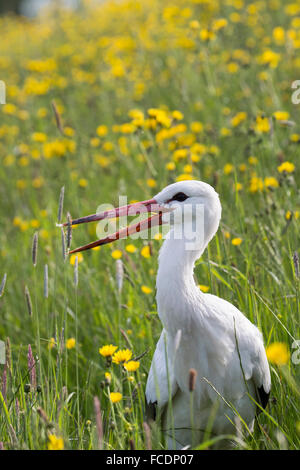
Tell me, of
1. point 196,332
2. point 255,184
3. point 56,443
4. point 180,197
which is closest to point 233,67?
point 255,184

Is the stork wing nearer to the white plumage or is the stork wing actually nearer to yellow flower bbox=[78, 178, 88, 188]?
the white plumage

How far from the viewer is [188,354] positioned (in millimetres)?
2219

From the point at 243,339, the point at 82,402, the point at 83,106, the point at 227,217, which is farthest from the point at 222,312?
the point at 83,106

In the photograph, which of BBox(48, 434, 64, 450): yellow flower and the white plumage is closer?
BBox(48, 434, 64, 450): yellow flower

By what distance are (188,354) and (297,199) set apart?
1.45 meters

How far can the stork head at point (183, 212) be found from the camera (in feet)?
7.04

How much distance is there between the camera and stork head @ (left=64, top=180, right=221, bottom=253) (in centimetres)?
215

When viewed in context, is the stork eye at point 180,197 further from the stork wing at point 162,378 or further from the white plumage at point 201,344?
the stork wing at point 162,378

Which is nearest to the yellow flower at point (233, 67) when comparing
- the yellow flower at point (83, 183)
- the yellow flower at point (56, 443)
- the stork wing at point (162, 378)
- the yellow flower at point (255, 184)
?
the yellow flower at point (83, 183)

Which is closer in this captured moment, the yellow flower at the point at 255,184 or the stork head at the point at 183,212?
the stork head at the point at 183,212

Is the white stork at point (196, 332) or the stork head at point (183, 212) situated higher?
the stork head at point (183, 212)

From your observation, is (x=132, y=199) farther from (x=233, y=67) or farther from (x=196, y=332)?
(x=196, y=332)

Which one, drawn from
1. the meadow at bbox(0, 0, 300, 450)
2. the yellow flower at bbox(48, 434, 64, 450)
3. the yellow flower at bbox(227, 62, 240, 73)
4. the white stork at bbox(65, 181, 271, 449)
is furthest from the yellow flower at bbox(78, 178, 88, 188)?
the yellow flower at bbox(48, 434, 64, 450)

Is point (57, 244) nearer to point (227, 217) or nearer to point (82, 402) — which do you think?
point (227, 217)
